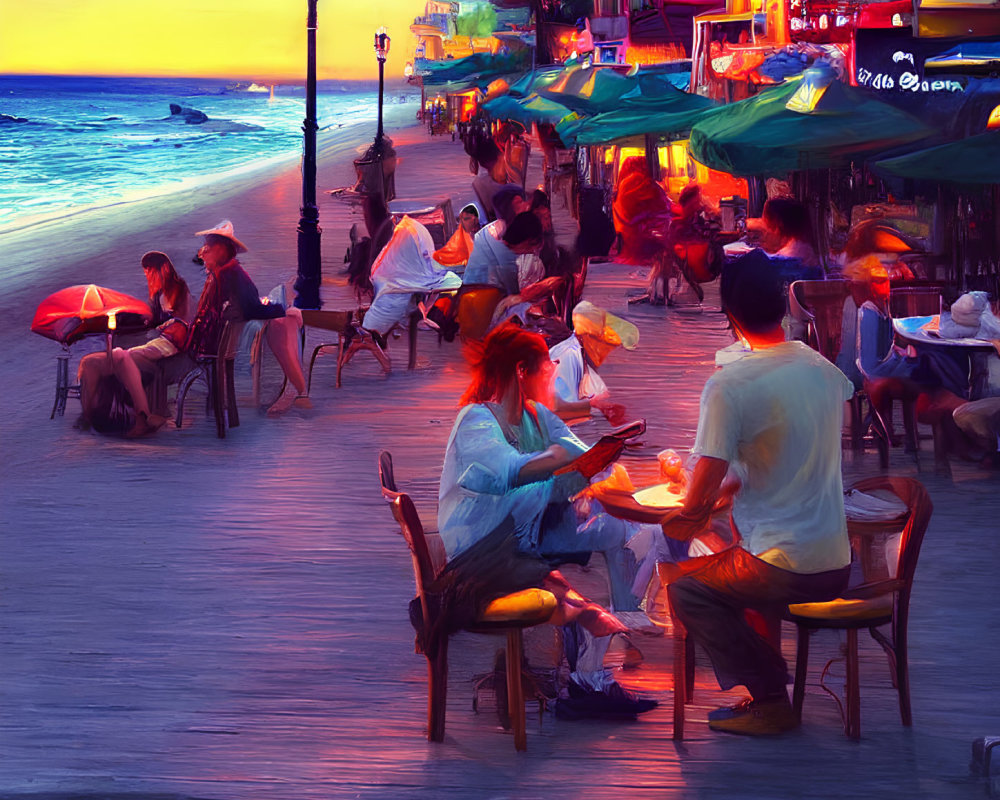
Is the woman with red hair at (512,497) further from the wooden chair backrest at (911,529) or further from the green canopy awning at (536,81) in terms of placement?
the green canopy awning at (536,81)

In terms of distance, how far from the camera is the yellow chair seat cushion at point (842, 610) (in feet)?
17.6

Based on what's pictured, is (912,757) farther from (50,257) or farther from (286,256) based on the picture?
(50,257)

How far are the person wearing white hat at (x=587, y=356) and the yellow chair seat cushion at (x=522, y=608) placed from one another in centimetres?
229

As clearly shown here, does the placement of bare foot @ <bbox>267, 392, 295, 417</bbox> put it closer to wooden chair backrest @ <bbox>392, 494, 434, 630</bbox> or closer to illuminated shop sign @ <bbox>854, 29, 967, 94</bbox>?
wooden chair backrest @ <bbox>392, 494, 434, 630</bbox>

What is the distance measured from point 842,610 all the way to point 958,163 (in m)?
6.80

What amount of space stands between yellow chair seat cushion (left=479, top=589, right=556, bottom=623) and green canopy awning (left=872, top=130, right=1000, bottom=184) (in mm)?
6969

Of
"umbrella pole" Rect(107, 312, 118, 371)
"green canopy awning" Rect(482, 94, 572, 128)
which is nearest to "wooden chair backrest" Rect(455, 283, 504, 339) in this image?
"umbrella pole" Rect(107, 312, 118, 371)

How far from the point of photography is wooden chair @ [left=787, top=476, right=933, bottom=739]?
5387mm

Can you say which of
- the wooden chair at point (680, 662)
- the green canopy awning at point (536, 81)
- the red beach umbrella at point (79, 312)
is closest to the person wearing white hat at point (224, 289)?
the red beach umbrella at point (79, 312)

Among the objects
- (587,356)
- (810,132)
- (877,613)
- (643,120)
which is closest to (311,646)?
(877,613)

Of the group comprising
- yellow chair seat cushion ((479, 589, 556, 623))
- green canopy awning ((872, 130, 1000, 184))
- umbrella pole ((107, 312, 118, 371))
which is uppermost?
green canopy awning ((872, 130, 1000, 184))

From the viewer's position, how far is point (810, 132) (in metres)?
13.2

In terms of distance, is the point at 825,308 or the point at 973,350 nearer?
the point at 973,350

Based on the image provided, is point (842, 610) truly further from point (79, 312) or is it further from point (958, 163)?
point (79, 312)
